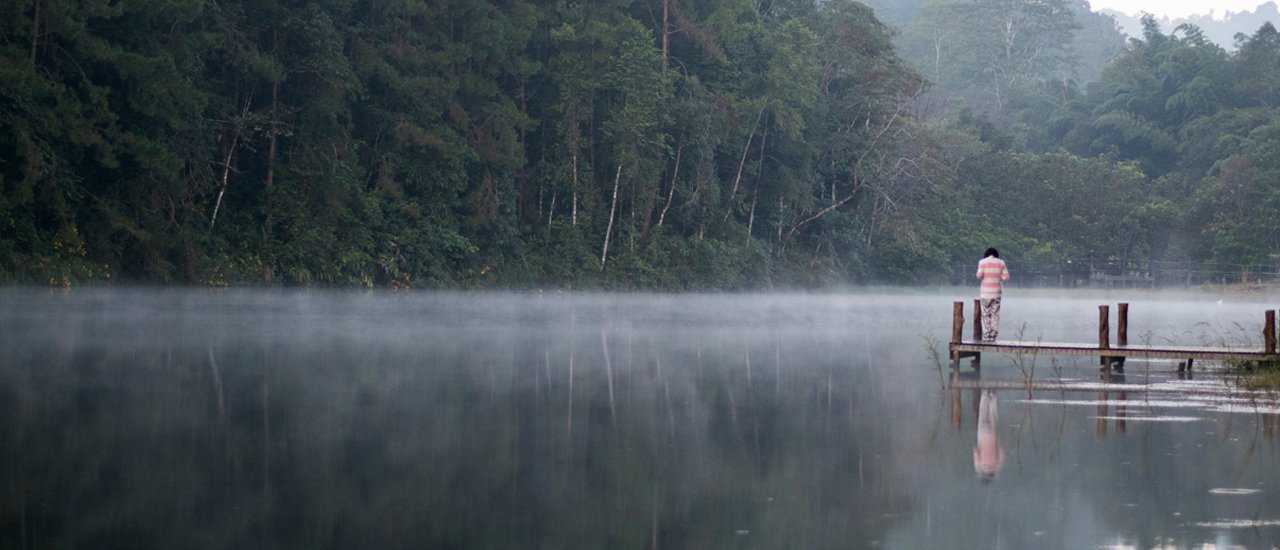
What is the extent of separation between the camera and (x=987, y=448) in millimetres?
11750

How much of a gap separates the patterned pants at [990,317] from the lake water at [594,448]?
124 cm

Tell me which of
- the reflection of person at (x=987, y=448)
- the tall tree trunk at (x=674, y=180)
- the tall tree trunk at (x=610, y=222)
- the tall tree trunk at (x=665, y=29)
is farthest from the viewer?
the tall tree trunk at (x=665, y=29)

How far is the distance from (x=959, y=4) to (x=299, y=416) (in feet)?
328

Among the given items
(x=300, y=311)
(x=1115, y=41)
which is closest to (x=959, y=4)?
(x=1115, y=41)

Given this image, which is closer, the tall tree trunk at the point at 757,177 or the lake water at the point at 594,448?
the lake water at the point at 594,448

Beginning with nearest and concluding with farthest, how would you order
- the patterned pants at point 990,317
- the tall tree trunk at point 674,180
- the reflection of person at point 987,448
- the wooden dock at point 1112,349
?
the reflection of person at point 987,448 < the wooden dock at point 1112,349 < the patterned pants at point 990,317 < the tall tree trunk at point 674,180

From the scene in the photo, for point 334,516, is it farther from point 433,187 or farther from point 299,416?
point 433,187

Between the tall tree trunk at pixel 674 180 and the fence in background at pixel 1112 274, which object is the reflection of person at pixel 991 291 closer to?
the tall tree trunk at pixel 674 180

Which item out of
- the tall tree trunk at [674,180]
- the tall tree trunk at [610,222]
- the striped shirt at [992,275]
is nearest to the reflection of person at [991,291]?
the striped shirt at [992,275]

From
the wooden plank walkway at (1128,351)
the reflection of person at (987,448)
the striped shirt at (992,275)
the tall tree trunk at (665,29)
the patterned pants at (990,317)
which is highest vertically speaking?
the tall tree trunk at (665,29)

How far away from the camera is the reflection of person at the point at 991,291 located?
21328 mm

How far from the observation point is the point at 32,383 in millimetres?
14867

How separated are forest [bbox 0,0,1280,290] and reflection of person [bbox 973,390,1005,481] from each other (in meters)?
25.3

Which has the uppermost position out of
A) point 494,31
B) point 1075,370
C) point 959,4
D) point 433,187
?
point 959,4
